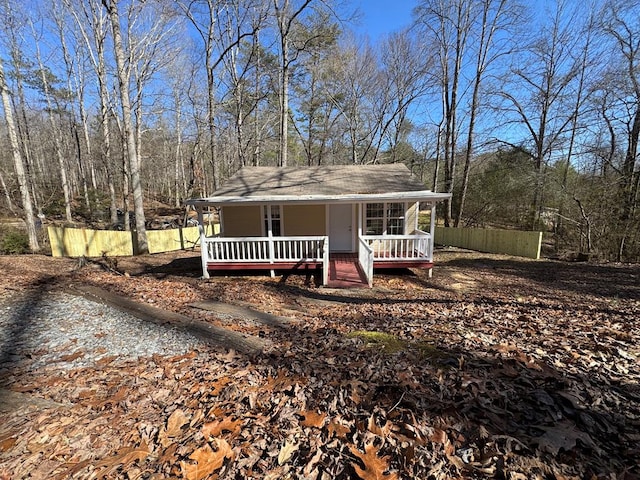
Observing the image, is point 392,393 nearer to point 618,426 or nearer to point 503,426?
point 503,426

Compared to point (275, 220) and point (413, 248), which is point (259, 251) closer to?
point (275, 220)

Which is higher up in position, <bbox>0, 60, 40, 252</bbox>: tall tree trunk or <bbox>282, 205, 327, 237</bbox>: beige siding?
<bbox>0, 60, 40, 252</bbox>: tall tree trunk

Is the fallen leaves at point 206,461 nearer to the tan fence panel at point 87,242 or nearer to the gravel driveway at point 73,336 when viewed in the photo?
the gravel driveway at point 73,336

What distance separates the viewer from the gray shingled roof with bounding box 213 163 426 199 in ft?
33.3

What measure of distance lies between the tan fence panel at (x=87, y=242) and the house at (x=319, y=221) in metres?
5.95

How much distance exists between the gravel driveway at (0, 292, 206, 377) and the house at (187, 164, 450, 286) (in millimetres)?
4184

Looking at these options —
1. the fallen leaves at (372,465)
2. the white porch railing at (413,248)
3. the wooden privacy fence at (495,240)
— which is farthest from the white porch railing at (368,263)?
the wooden privacy fence at (495,240)

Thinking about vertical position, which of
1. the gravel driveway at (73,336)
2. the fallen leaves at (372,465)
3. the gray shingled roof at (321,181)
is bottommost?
the gravel driveway at (73,336)

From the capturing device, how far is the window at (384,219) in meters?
10.4

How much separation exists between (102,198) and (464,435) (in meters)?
35.6

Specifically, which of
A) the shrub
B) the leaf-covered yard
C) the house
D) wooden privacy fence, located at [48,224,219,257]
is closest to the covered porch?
the house

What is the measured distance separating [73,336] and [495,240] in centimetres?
1702

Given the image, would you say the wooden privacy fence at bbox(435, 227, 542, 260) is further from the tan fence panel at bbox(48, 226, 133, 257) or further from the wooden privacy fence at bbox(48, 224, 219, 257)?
the tan fence panel at bbox(48, 226, 133, 257)

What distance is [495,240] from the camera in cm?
1508
